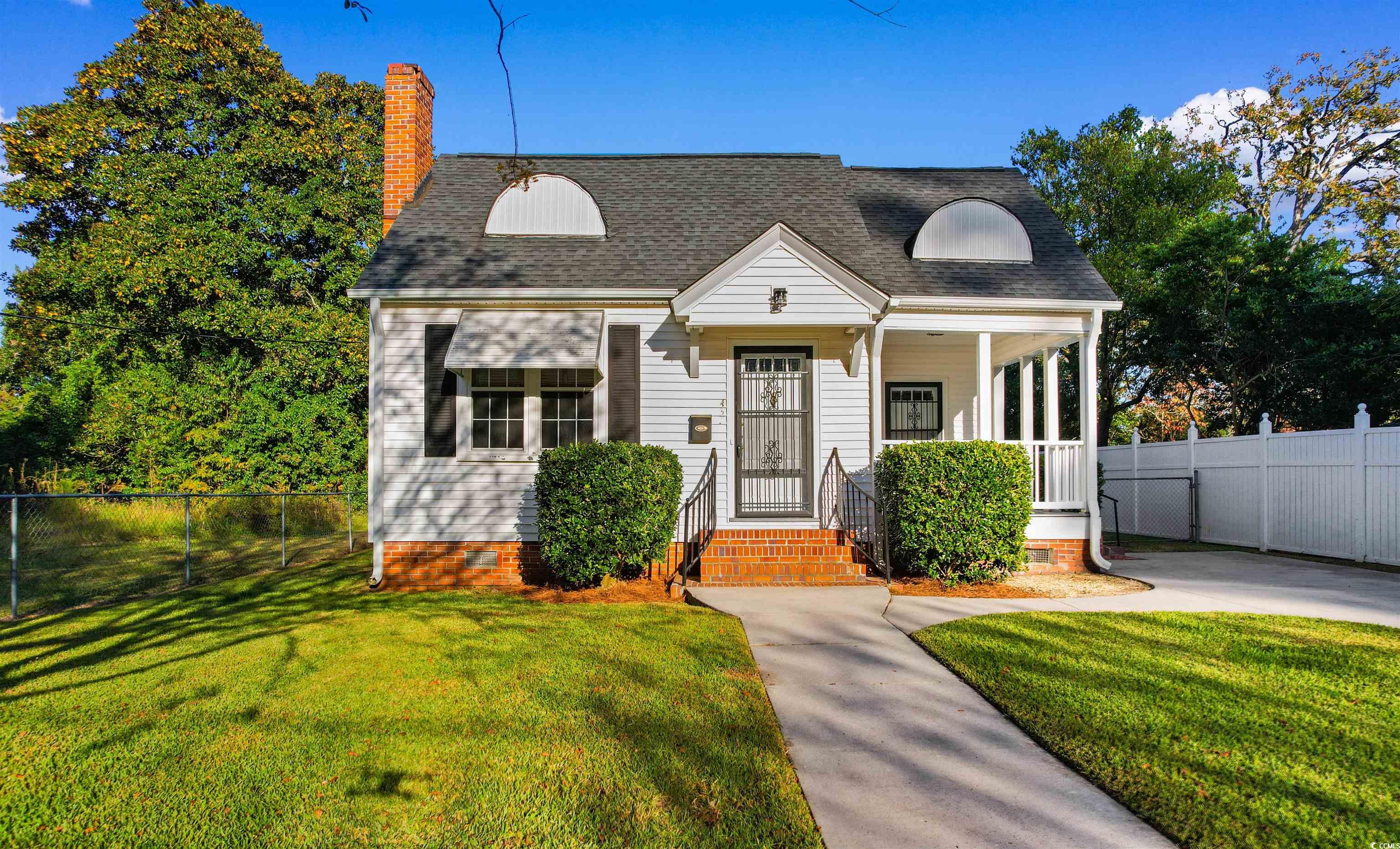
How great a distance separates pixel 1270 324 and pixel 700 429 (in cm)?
1390

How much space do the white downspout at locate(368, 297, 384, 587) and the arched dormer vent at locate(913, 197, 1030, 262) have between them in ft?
24.5

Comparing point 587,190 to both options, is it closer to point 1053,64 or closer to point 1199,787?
point 1053,64

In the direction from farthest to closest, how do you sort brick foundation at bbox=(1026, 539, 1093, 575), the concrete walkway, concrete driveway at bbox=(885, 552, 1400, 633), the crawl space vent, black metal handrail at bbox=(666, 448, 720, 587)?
brick foundation at bbox=(1026, 539, 1093, 575) → the crawl space vent → black metal handrail at bbox=(666, 448, 720, 587) → concrete driveway at bbox=(885, 552, 1400, 633) → the concrete walkway

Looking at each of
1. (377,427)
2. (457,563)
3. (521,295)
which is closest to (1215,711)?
(457,563)

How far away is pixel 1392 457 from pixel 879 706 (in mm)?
9332

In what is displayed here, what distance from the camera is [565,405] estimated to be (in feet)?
31.7

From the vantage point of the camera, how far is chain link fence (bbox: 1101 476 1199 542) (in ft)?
45.2

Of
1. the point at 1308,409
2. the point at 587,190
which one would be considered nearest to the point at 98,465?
the point at 587,190

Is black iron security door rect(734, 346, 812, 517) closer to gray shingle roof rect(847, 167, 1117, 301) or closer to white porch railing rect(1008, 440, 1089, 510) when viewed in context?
gray shingle roof rect(847, 167, 1117, 301)

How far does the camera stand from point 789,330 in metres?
9.70

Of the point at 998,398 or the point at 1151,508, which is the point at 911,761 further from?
the point at 1151,508

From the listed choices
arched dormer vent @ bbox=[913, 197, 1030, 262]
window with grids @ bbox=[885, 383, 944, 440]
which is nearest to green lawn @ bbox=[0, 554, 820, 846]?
window with grids @ bbox=[885, 383, 944, 440]

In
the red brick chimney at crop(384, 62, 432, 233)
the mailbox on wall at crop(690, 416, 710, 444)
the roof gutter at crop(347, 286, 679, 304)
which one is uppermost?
the red brick chimney at crop(384, 62, 432, 233)

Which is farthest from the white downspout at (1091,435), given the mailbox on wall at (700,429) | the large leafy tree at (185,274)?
the large leafy tree at (185,274)
